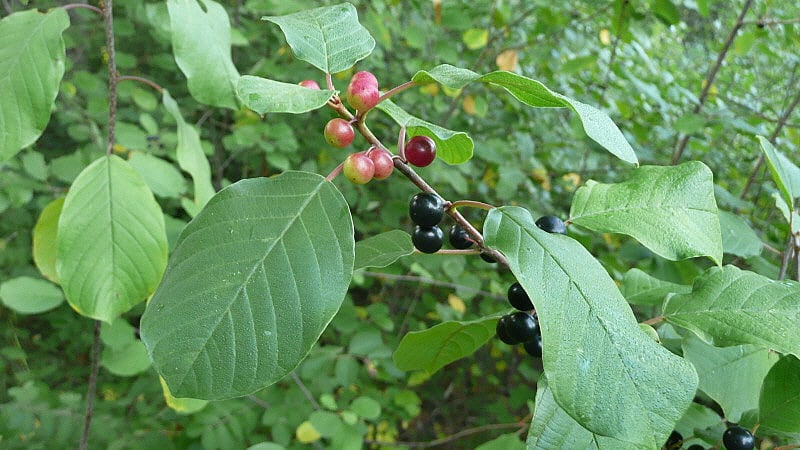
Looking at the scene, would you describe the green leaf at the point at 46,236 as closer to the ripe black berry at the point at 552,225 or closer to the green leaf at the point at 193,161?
the green leaf at the point at 193,161

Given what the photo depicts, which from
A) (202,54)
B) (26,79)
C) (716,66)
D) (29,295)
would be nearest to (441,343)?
(202,54)

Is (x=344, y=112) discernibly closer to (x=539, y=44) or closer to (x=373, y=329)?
(x=373, y=329)

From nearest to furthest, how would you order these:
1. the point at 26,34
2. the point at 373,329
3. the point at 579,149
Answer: the point at 26,34
the point at 373,329
the point at 579,149

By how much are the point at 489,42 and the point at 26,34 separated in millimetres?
1968

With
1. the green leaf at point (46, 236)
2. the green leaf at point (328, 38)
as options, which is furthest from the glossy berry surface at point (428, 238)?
the green leaf at point (46, 236)

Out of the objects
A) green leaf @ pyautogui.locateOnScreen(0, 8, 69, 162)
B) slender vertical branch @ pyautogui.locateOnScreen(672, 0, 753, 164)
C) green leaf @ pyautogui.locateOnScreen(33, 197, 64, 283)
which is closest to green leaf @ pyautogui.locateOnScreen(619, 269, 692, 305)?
green leaf @ pyautogui.locateOnScreen(0, 8, 69, 162)

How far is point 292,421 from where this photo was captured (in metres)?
2.04

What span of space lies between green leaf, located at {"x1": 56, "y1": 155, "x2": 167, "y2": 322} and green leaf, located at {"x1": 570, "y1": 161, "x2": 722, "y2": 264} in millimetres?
780

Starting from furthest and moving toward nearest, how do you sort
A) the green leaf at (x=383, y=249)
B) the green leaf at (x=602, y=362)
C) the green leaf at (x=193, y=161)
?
the green leaf at (x=193, y=161) < the green leaf at (x=383, y=249) < the green leaf at (x=602, y=362)

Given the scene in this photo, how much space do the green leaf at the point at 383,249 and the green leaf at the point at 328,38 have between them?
0.24 metres

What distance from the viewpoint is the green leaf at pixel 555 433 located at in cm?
63

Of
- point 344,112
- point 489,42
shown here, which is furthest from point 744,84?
point 344,112

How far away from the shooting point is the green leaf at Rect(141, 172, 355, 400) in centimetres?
57

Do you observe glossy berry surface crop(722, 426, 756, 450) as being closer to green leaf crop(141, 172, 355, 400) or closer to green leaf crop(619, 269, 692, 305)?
green leaf crop(619, 269, 692, 305)
